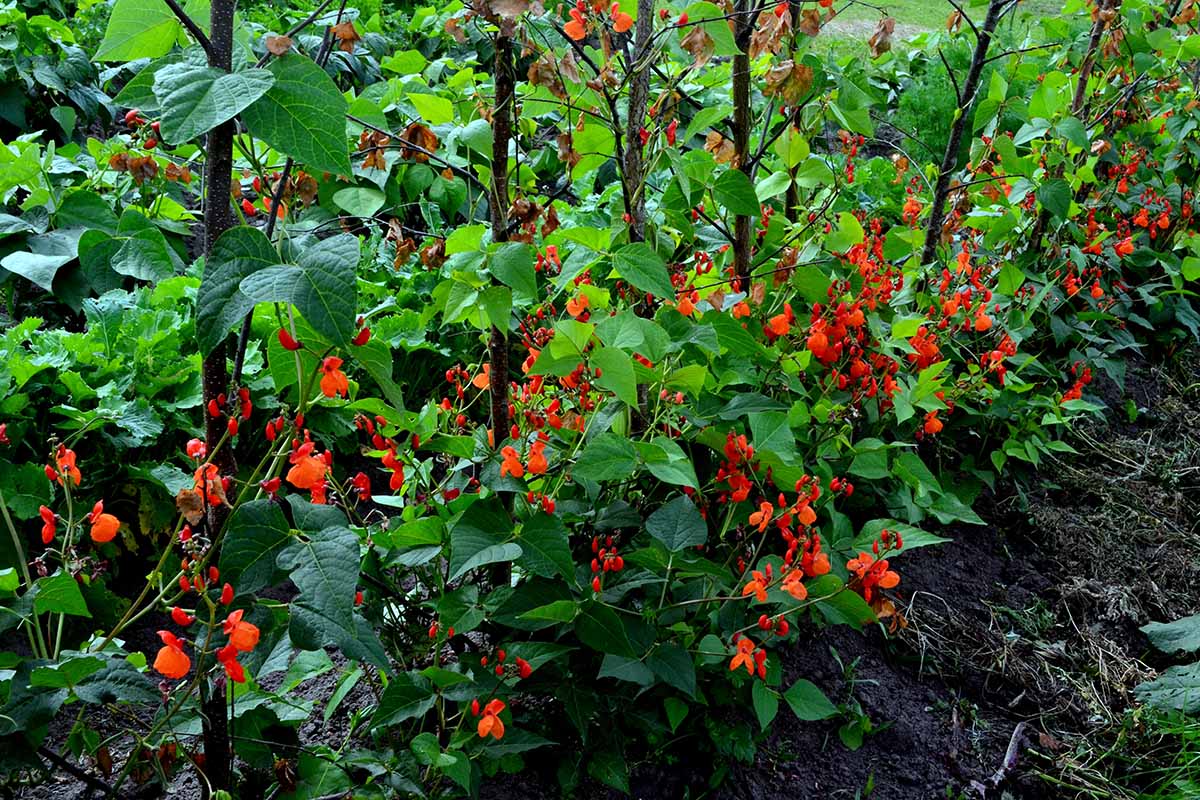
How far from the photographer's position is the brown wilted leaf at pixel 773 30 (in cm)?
205

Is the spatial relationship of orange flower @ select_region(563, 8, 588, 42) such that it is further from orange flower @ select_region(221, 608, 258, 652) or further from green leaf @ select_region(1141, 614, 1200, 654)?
green leaf @ select_region(1141, 614, 1200, 654)

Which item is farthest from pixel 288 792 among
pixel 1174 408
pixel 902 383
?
pixel 1174 408

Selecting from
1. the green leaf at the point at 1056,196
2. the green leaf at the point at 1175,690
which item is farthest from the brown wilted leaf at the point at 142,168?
the green leaf at the point at 1056,196

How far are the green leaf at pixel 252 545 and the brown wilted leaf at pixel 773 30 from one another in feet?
4.55

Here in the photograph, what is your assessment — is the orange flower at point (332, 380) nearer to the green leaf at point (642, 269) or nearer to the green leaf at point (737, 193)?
the green leaf at point (642, 269)

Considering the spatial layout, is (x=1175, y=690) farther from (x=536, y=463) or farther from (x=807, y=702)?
(x=536, y=463)

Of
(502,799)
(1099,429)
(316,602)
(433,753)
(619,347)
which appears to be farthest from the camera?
(1099,429)

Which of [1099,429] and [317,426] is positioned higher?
[317,426]

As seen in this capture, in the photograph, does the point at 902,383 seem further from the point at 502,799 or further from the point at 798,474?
the point at 502,799

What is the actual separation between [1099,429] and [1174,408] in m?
0.43

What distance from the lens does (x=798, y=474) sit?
195 cm

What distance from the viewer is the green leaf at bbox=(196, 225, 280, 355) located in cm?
121

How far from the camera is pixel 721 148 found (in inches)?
98.1

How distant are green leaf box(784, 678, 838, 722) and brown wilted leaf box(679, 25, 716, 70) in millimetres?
1207
